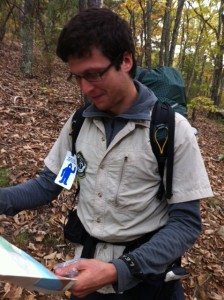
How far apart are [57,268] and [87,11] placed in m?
1.19

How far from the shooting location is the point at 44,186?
203 centimetres

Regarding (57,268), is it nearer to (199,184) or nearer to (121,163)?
(121,163)

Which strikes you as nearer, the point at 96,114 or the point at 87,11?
the point at 87,11

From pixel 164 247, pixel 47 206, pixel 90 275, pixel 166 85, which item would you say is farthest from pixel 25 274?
pixel 47 206

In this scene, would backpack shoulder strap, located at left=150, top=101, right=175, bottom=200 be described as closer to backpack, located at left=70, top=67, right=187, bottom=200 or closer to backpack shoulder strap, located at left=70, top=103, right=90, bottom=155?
backpack, located at left=70, top=67, right=187, bottom=200

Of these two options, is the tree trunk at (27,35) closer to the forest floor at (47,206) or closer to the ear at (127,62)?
the forest floor at (47,206)

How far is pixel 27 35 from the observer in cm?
1002

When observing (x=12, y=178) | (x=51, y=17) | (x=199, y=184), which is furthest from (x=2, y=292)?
(x=51, y=17)

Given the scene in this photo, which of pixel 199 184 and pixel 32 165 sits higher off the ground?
pixel 199 184

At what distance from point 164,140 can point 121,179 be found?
0.30m

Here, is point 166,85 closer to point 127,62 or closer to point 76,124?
point 127,62

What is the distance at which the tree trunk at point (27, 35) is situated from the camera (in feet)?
31.6

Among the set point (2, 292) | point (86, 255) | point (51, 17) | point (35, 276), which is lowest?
Result: point (2, 292)

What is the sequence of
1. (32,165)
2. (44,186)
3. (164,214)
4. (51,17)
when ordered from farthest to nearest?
1. (51,17)
2. (32,165)
3. (44,186)
4. (164,214)
